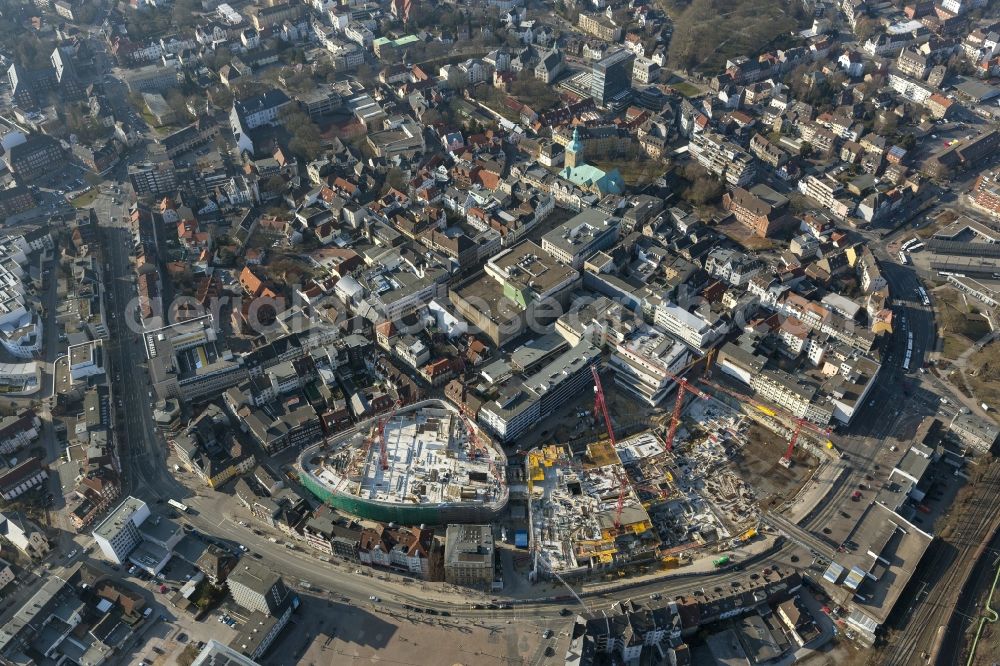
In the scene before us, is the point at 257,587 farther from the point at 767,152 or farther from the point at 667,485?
the point at 767,152

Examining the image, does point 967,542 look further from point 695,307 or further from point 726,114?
point 726,114

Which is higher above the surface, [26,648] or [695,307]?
[695,307]

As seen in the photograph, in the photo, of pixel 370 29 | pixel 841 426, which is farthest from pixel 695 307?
pixel 370 29

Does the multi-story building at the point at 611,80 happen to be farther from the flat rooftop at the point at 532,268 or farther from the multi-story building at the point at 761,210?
the flat rooftop at the point at 532,268

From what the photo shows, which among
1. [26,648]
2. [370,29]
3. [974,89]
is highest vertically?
[974,89]

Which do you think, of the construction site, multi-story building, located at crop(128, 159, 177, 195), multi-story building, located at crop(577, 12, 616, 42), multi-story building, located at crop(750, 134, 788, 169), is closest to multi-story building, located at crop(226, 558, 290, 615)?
the construction site

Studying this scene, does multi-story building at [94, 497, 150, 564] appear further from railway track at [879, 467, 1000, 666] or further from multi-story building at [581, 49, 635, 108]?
multi-story building at [581, 49, 635, 108]

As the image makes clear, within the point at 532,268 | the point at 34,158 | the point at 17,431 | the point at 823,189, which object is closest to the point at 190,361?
the point at 17,431
